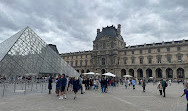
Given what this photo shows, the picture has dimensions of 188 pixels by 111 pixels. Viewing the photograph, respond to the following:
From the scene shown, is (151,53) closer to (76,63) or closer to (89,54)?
(89,54)

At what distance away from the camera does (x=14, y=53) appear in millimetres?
15547

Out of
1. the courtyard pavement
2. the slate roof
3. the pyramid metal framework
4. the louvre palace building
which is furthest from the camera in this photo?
the slate roof

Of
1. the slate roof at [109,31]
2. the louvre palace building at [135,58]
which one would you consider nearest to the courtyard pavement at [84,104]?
the louvre palace building at [135,58]

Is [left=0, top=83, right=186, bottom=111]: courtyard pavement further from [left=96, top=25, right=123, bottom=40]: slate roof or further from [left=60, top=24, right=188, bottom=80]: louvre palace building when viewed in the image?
[left=96, top=25, right=123, bottom=40]: slate roof

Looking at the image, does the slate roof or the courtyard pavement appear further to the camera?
the slate roof

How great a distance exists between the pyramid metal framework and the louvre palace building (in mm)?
26469

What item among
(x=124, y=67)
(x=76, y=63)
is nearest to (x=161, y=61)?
(x=124, y=67)

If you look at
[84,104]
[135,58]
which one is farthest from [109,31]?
[84,104]

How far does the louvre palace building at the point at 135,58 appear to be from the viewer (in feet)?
120

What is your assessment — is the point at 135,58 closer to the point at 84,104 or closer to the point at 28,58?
the point at 28,58

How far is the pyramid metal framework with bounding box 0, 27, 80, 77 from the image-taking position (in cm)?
1464

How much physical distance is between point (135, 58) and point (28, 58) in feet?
110

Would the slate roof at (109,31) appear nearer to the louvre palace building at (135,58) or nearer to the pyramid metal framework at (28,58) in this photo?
the louvre palace building at (135,58)

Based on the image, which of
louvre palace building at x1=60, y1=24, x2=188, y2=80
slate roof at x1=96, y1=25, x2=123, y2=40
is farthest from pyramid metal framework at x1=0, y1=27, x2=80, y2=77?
slate roof at x1=96, y1=25, x2=123, y2=40
